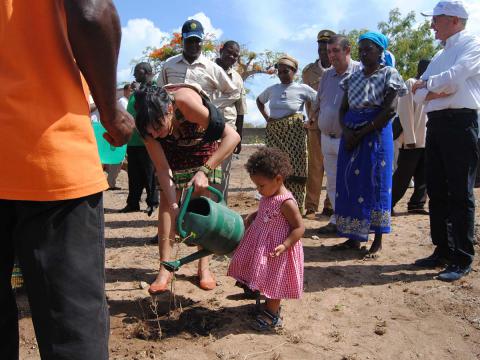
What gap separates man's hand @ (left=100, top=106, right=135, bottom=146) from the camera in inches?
64.3

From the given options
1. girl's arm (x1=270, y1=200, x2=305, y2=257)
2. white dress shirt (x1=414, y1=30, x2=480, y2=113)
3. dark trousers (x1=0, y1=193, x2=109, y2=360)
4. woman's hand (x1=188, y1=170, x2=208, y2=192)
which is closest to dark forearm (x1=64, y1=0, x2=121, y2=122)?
dark trousers (x1=0, y1=193, x2=109, y2=360)

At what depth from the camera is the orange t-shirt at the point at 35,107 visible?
1.45 metres

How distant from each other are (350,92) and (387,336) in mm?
2175

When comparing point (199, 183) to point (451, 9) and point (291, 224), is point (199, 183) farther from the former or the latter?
point (451, 9)

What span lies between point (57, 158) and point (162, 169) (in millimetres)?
1807

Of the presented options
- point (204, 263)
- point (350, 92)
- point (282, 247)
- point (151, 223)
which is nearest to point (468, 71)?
point (350, 92)

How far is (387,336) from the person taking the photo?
2.98 meters

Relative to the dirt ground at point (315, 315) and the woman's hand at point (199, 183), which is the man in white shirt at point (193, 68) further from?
the woman's hand at point (199, 183)

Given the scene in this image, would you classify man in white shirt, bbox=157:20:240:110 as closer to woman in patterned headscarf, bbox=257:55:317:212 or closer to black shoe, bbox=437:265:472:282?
woman in patterned headscarf, bbox=257:55:317:212

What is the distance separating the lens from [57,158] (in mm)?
1473

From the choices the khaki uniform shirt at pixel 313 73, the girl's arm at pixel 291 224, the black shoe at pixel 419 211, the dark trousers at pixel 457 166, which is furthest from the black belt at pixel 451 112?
the khaki uniform shirt at pixel 313 73

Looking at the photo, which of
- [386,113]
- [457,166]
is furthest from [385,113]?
[457,166]

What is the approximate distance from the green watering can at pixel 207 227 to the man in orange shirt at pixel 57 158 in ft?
3.34

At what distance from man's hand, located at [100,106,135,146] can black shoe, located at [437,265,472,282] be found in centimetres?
295
